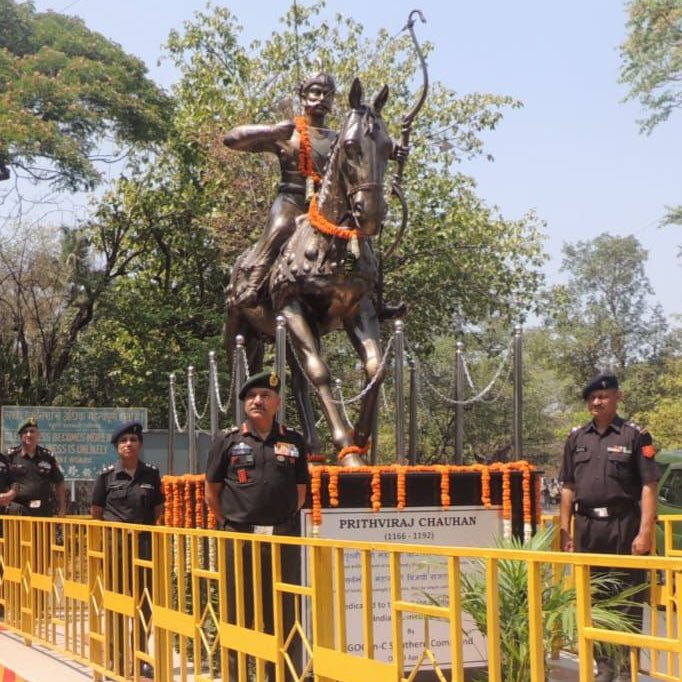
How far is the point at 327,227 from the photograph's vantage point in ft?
27.6

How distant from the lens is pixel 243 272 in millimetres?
9586

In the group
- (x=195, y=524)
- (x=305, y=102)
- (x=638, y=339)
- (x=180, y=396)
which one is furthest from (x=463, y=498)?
(x=638, y=339)

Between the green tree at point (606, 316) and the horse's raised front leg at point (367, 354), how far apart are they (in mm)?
39720

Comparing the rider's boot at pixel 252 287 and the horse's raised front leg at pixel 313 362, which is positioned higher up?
the rider's boot at pixel 252 287

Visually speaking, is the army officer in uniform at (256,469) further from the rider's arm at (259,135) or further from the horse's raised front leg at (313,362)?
the rider's arm at (259,135)

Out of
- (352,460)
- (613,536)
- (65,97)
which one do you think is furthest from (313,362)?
(65,97)

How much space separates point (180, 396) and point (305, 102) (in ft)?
54.5

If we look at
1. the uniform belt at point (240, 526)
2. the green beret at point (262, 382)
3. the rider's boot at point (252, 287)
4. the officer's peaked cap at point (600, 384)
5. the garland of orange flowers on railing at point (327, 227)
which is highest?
the garland of orange flowers on railing at point (327, 227)

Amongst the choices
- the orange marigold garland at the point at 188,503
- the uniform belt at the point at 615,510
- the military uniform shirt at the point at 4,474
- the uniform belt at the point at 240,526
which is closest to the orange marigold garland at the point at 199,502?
the orange marigold garland at the point at 188,503

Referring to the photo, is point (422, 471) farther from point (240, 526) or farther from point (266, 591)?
point (266, 591)

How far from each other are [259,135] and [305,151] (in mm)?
357

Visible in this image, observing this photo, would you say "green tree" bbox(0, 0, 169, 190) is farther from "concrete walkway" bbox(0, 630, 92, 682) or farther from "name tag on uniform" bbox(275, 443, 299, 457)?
"name tag on uniform" bbox(275, 443, 299, 457)

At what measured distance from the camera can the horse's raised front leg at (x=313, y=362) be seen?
815cm

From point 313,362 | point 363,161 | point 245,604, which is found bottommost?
point 245,604
